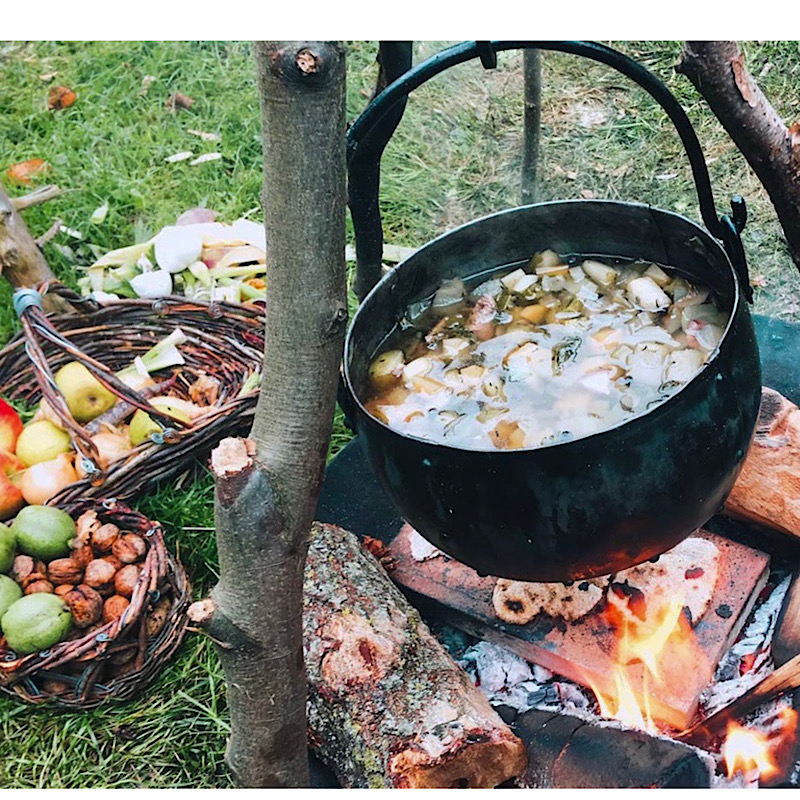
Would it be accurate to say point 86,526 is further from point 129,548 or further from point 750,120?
point 750,120


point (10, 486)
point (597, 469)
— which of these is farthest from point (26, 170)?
point (597, 469)

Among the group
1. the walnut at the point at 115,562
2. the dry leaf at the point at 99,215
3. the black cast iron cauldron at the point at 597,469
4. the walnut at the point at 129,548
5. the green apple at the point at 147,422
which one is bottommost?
the walnut at the point at 115,562

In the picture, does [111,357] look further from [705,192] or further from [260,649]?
[705,192]

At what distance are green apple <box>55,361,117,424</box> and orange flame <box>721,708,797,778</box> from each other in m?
2.50

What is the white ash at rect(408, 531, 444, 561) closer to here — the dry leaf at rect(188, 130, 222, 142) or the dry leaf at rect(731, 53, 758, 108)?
the dry leaf at rect(731, 53, 758, 108)

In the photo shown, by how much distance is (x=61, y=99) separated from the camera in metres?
5.82

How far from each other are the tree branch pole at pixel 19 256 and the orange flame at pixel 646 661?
2.82 meters

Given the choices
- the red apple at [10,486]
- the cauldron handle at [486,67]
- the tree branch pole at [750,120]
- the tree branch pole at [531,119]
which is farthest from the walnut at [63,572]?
the tree branch pole at [531,119]

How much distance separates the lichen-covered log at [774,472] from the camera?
2.73 m

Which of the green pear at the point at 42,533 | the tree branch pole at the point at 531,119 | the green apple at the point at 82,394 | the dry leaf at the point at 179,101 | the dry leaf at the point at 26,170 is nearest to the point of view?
the green pear at the point at 42,533

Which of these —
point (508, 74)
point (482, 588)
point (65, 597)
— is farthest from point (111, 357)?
point (508, 74)

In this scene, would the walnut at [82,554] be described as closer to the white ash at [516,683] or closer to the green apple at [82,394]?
the green apple at [82,394]

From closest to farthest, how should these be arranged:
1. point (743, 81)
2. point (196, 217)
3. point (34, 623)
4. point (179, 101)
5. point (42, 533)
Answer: point (743, 81) < point (34, 623) < point (42, 533) < point (196, 217) < point (179, 101)

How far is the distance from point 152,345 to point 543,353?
84.5 inches
